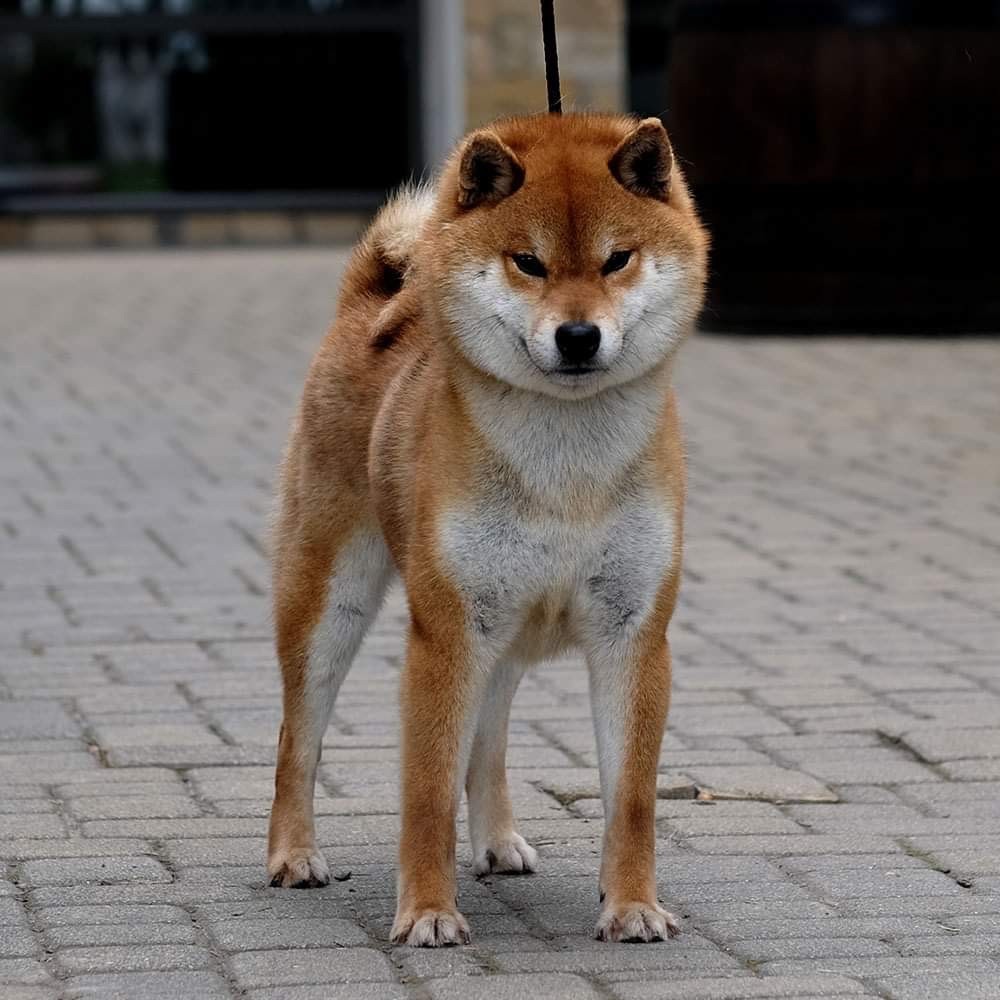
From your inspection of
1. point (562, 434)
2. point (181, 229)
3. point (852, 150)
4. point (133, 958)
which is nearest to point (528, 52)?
point (181, 229)

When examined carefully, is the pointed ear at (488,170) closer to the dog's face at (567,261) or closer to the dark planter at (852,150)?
the dog's face at (567,261)

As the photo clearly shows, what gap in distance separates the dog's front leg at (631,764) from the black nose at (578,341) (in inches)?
19.7

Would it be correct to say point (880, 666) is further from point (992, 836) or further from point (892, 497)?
point (892, 497)

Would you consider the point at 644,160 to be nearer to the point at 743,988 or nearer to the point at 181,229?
the point at 743,988

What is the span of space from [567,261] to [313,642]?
3.14 feet

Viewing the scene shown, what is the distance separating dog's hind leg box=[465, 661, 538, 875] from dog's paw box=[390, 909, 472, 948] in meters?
0.48

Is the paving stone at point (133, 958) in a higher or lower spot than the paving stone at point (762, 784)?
higher

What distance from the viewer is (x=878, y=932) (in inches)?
151

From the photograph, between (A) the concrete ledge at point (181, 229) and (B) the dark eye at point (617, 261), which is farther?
(A) the concrete ledge at point (181, 229)

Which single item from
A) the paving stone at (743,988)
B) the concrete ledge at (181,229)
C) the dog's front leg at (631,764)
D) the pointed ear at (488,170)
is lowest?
the concrete ledge at (181,229)

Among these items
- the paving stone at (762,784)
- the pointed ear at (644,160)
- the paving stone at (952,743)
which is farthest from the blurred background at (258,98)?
the pointed ear at (644,160)

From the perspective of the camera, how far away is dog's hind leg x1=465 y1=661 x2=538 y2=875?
4.28 meters

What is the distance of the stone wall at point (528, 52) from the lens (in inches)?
779

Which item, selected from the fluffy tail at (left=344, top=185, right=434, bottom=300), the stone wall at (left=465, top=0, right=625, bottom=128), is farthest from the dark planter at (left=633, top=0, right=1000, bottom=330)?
the fluffy tail at (left=344, top=185, right=434, bottom=300)
